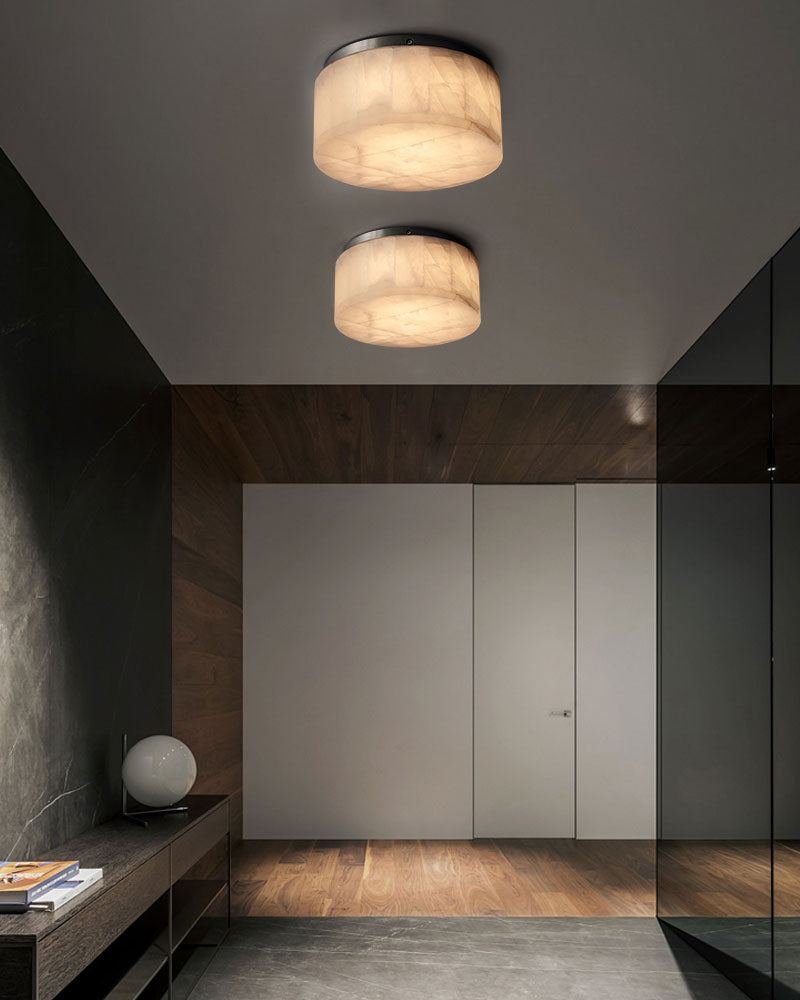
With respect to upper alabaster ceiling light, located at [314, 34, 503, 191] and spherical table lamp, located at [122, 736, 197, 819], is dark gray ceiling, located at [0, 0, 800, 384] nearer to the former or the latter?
upper alabaster ceiling light, located at [314, 34, 503, 191]

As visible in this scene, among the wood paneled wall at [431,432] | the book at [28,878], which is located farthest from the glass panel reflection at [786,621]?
the book at [28,878]

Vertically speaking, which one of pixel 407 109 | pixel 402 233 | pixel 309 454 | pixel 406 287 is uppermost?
pixel 402 233

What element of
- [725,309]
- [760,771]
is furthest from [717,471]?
[760,771]

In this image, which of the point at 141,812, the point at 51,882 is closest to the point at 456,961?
the point at 141,812

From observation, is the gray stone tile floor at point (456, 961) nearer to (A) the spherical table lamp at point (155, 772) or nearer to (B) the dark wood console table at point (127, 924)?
(B) the dark wood console table at point (127, 924)

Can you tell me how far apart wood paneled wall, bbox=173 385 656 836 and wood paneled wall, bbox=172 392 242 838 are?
0.01 m

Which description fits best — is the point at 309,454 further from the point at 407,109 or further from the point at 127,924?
the point at 407,109

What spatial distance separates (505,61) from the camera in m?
2.24

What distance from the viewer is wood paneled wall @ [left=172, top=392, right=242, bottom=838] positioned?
488 centimetres

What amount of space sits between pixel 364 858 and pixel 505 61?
505cm

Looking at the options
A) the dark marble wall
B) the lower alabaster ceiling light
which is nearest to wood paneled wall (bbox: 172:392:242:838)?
the dark marble wall

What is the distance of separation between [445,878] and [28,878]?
11.9 feet

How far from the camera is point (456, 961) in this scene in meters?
4.15

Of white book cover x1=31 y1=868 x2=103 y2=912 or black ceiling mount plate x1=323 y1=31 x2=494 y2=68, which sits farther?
white book cover x1=31 y1=868 x2=103 y2=912
